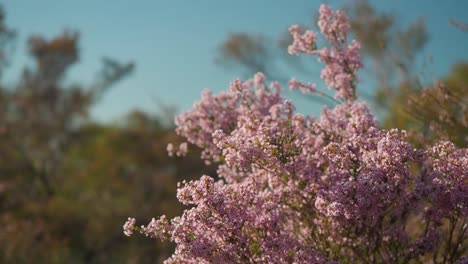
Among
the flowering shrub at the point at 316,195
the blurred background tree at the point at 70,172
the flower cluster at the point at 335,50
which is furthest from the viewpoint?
the blurred background tree at the point at 70,172

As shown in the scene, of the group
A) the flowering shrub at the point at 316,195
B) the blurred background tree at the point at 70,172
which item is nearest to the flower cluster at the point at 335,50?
the flowering shrub at the point at 316,195

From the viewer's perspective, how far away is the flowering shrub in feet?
12.7

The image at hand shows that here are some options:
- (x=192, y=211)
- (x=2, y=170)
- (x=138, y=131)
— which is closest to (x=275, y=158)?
(x=192, y=211)

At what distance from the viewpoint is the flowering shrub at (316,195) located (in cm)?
386

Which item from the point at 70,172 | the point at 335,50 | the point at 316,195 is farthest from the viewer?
the point at 70,172

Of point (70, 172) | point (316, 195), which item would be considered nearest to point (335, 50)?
point (316, 195)

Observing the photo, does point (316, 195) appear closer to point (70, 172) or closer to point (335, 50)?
point (335, 50)

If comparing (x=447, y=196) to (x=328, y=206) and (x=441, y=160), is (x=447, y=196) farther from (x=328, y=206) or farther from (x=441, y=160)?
(x=328, y=206)

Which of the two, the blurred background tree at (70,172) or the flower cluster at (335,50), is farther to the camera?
the blurred background tree at (70,172)

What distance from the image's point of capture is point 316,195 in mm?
4418

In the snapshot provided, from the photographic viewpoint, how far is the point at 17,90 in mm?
26016

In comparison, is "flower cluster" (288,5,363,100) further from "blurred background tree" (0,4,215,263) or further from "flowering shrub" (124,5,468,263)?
"blurred background tree" (0,4,215,263)

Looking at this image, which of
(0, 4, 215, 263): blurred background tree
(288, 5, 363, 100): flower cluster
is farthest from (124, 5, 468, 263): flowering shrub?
(0, 4, 215, 263): blurred background tree

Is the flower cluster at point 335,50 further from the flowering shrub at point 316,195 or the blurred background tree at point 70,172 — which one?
the blurred background tree at point 70,172
